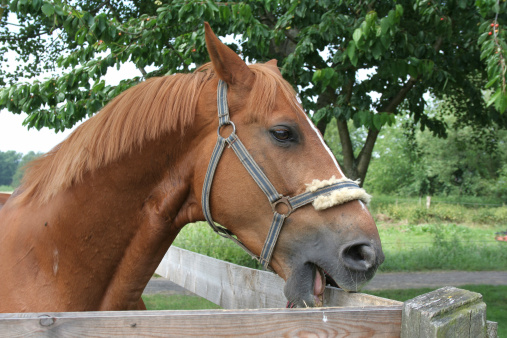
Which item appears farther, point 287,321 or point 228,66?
point 228,66

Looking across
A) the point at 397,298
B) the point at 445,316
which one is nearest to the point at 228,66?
the point at 445,316

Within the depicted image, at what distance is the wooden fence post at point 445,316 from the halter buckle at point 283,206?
61 cm

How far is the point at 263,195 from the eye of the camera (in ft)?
5.96

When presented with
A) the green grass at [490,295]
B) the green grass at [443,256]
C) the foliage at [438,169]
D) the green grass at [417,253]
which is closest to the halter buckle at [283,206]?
the green grass at [490,295]

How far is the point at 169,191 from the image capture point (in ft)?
6.55

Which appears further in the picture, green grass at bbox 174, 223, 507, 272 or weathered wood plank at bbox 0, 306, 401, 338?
green grass at bbox 174, 223, 507, 272

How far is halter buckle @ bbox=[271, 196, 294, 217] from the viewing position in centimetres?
177

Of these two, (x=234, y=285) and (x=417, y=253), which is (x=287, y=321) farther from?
(x=417, y=253)

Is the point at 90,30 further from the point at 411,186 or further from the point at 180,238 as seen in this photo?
the point at 411,186

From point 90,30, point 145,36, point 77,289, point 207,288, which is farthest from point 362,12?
point 77,289

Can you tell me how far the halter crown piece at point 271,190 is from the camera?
1703mm

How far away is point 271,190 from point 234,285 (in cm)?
117

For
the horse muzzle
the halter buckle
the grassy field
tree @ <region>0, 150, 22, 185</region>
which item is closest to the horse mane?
the halter buckle

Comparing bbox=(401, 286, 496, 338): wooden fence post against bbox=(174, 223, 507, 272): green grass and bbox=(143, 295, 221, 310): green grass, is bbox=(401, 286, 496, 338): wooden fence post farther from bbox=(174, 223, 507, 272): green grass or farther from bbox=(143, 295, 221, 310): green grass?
bbox=(174, 223, 507, 272): green grass
